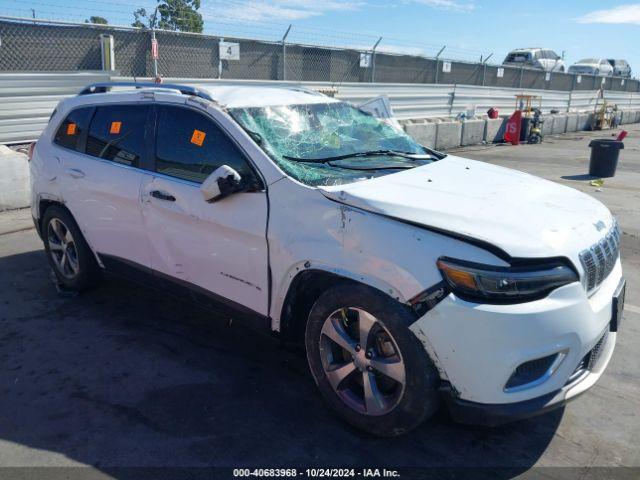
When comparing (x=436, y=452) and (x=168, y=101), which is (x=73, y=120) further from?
(x=436, y=452)

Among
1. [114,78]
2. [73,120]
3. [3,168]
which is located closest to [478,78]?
[114,78]

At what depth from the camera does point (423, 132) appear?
1577 centimetres

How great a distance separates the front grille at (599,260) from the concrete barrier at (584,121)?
25161mm

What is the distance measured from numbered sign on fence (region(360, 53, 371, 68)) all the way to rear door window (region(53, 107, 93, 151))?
41.1 ft

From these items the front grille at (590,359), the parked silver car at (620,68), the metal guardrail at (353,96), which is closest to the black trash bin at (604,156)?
the metal guardrail at (353,96)

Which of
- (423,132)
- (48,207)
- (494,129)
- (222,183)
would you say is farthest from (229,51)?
(494,129)

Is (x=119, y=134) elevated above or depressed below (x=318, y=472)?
above

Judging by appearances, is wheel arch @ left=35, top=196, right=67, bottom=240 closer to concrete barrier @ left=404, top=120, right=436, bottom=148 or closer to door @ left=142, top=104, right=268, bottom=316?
door @ left=142, top=104, right=268, bottom=316

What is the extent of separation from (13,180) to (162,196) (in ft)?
17.7

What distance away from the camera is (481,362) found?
2520 mm

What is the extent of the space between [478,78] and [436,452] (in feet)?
66.3

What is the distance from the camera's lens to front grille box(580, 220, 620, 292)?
2785 mm

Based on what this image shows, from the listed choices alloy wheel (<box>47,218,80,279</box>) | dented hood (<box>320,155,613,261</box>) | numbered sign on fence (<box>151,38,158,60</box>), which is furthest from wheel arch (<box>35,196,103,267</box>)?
numbered sign on fence (<box>151,38,158,60</box>)

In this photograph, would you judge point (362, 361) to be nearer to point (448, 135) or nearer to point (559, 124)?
point (448, 135)
